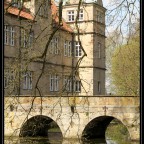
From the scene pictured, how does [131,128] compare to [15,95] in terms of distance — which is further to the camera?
[131,128]

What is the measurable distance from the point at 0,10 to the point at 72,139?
1170 centimetres

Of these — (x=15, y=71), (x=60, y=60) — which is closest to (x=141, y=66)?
(x=15, y=71)

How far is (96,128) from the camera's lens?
14.0m

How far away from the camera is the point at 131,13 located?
2.51 m

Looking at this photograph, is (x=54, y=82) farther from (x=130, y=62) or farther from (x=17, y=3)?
(x=17, y=3)

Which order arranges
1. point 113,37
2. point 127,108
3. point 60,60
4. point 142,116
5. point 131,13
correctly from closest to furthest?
point 142,116, point 131,13, point 113,37, point 127,108, point 60,60

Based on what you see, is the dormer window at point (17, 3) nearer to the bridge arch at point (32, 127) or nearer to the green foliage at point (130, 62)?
the green foliage at point (130, 62)

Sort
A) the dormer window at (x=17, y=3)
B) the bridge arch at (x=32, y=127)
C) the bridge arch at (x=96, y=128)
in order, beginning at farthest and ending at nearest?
the bridge arch at (x=96, y=128) < the bridge arch at (x=32, y=127) < the dormer window at (x=17, y=3)

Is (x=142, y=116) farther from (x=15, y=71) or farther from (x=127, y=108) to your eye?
(x=127, y=108)

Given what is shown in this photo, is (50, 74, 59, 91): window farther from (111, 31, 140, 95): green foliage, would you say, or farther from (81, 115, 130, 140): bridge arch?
(81, 115, 130, 140): bridge arch

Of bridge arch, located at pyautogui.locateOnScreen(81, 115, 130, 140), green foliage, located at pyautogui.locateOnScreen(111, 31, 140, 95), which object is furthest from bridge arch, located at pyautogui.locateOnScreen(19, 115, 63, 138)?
bridge arch, located at pyautogui.locateOnScreen(81, 115, 130, 140)

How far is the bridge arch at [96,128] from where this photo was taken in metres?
12.8

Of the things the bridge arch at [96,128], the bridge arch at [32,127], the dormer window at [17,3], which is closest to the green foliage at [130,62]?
the dormer window at [17,3]

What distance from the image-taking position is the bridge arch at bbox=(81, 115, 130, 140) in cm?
1283
